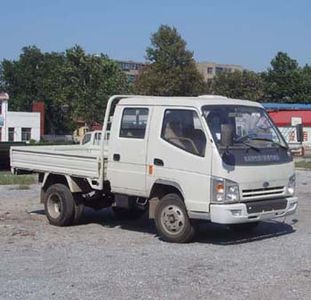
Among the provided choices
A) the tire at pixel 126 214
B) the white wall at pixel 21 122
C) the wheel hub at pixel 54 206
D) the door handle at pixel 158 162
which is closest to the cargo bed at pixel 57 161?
the wheel hub at pixel 54 206

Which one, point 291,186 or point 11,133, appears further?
point 11,133

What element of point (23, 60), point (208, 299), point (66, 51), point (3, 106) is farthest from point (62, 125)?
point (208, 299)

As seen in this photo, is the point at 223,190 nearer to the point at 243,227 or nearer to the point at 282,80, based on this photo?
the point at 243,227

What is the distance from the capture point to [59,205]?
1302cm

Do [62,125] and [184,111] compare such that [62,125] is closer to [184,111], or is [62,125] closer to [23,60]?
[23,60]

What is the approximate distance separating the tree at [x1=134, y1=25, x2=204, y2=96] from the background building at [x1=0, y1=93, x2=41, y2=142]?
1757cm

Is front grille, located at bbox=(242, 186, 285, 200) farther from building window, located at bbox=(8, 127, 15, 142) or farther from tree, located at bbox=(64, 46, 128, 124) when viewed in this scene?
building window, located at bbox=(8, 127, 15, 142)

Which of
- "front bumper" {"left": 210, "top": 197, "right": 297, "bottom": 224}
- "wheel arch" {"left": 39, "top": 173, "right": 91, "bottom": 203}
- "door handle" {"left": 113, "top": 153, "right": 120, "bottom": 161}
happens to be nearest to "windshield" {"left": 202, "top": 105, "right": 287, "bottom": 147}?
"front bumper" {"left": 210, "top": 197, "right": 297, "bottom": 224}

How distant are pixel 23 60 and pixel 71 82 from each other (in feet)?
141

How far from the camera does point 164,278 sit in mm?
8320

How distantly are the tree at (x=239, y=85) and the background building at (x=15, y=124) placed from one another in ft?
71.1

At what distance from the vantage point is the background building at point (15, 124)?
80.8 m

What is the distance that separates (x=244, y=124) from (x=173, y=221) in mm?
1950

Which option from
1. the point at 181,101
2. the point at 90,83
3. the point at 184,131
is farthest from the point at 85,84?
the point at 184,131
